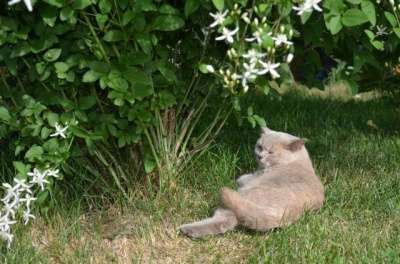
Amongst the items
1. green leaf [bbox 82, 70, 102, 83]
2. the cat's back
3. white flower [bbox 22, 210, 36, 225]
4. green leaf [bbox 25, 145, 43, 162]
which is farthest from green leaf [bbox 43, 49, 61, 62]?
the cat's back

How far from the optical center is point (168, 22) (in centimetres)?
266

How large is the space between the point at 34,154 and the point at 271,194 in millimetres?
994

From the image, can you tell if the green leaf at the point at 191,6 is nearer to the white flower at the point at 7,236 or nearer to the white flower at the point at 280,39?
the white flower at the point at 280,39

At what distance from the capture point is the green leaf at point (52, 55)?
8.86ft

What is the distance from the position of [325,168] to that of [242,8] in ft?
3.87

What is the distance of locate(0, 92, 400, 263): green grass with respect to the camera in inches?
107

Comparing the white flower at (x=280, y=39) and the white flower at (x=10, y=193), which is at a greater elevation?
the white flower at (x=280, y=39)

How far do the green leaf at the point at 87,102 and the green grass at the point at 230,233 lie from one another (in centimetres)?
49

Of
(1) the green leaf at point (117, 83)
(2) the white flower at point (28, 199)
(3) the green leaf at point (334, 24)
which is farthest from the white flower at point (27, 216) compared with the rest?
(3) the green leaf at point (334, 24)

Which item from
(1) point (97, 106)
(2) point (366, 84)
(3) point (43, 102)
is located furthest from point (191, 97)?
(2) point (366, 84)

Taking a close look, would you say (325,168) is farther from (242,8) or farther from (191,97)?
(242,8)

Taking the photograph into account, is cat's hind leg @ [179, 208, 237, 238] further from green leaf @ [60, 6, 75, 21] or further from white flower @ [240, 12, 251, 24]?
green leaf @ [60, 6, 75, 21]

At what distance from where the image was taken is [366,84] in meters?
4.29

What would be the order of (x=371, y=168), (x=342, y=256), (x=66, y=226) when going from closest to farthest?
(x=342, y=256) → (x=66, y=226) → (x=371, y=168)
